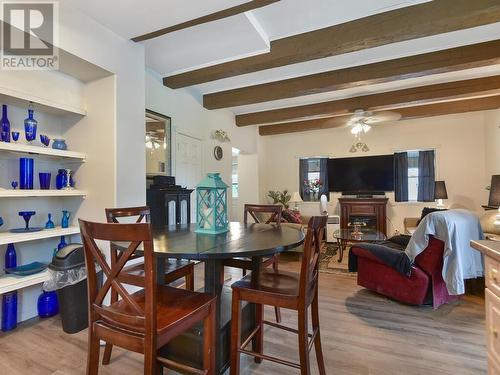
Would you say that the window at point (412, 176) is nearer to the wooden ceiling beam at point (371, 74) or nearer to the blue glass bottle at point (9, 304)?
the wooden ceiling beam at point (371, 74)

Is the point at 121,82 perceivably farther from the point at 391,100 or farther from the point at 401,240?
the point at 391,100

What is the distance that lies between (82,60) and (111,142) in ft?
2.28

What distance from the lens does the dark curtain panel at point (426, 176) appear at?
230 inches

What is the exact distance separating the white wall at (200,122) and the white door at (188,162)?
106mm

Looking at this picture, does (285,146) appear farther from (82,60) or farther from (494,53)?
(82,60)

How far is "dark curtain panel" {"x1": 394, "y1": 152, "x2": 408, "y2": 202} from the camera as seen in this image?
5996 mm

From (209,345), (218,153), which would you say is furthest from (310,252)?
(218,153)

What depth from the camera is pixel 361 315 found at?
2520mm

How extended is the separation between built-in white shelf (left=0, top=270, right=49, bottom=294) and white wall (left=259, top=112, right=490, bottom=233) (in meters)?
5.14

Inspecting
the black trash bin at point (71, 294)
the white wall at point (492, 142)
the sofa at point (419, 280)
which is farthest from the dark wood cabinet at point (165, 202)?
the white wall at point (492, 142)

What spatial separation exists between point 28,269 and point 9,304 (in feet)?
1.00

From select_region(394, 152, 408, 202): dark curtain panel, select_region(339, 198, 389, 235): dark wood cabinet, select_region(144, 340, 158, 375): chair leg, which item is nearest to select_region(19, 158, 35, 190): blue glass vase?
select_region(144, 340, 158, 375): chair leg

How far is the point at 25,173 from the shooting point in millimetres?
2264

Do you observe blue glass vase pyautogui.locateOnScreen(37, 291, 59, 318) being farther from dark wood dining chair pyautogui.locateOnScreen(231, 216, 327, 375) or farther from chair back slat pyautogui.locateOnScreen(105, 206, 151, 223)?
dark wood dining chair pyautogui.locateOnScreen(231, 216, 327, 375)
